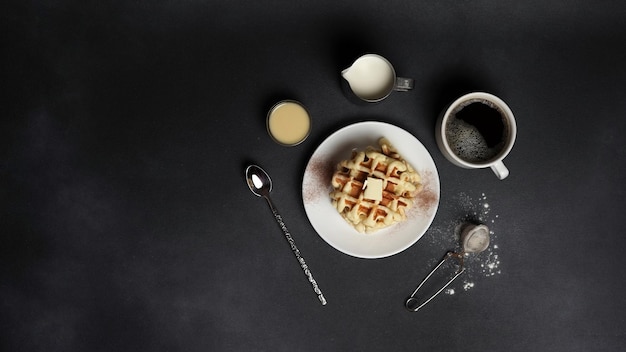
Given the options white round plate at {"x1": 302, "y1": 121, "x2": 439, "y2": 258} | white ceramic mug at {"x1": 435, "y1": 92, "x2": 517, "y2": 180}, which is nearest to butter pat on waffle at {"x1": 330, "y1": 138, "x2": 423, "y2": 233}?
white round plate at {"x1": 302, "y1": 121, "x2": 439, "y2": 258}

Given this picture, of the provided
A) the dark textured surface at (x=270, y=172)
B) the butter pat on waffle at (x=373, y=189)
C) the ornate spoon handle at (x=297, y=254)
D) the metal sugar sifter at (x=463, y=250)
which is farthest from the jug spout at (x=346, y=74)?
the metal sugar sifter at (x=463, y=250)

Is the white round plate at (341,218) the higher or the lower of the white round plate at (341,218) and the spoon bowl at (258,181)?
the lower

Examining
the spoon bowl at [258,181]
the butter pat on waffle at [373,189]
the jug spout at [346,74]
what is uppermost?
the jug spout at [346,74]

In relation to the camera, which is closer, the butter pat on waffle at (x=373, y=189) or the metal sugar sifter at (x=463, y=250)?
the butter pat on waffle at (x=373, y=189)

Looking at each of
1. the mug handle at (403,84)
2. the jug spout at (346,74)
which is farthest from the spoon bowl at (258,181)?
the mug handle at (403,84)

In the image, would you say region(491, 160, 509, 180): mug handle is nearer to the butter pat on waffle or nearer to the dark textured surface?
the dark textured surface

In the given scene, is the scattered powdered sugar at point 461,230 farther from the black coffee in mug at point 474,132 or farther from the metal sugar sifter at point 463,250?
the black coffee in mug at point 474,132

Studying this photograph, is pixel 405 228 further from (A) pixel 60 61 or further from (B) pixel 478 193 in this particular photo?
(A) pixel 60 61
